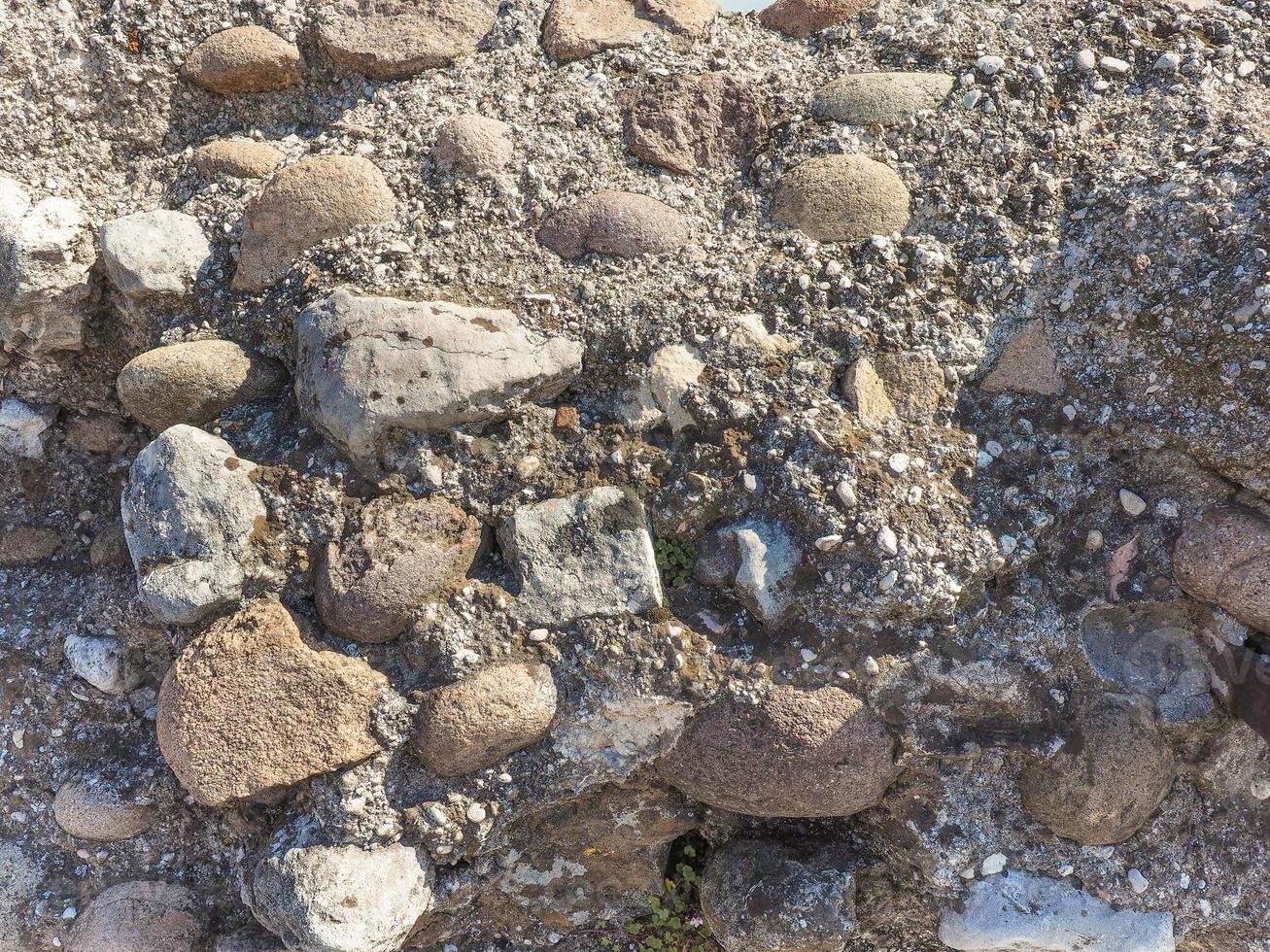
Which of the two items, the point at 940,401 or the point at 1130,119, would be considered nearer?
the point at 940,401

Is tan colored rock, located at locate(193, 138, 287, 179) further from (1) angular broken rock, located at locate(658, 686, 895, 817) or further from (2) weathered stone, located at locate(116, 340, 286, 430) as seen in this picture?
(1) angular broken rock, located at locate(658, 686, 895, 817)

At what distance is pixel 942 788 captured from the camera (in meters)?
1.90

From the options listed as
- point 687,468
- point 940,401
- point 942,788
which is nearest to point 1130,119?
point 940,401

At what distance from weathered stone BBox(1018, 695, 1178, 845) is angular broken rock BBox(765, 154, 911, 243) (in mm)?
1112

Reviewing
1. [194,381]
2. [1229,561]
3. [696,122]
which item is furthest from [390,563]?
[1229,561]

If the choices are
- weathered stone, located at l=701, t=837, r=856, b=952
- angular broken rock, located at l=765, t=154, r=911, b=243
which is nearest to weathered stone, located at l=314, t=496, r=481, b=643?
weathered stone, located at l=701, t=837, r=856, b=952

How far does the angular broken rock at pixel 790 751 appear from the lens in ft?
5.92

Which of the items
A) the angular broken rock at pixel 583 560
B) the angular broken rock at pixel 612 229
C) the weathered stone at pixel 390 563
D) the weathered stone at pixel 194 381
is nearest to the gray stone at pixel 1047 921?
the angular broken rock at pixel 583 560

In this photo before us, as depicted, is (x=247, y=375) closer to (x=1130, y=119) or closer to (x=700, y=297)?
(x=700, y=297)

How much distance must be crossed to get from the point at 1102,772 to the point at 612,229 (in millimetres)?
1534

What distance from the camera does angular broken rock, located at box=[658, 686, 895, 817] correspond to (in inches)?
71.1

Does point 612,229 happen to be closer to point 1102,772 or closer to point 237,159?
point 237,159

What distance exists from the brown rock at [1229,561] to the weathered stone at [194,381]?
1977 mm

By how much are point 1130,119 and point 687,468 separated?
1275mm
